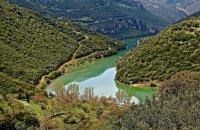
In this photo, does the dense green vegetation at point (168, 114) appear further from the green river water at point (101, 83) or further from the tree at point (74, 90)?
the tree at point (74, 90)

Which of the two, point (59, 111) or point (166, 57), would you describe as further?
point (166, 57)

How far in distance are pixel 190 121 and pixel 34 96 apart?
58.5m

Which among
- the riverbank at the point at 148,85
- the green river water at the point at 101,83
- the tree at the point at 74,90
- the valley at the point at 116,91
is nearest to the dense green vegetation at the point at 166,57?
the valley at the point at 116,91

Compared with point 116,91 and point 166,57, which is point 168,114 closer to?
point 116,91

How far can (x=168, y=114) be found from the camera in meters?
81.2

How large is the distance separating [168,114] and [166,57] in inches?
3108

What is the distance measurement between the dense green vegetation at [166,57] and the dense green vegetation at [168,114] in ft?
144

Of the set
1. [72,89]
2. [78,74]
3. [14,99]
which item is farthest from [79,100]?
[78,74]

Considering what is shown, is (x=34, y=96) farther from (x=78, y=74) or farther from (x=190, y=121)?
(x=78, y=74)

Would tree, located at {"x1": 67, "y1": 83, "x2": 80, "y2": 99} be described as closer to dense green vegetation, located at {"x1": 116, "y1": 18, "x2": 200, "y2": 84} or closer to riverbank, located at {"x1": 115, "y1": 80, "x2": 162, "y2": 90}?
riverbank, located at {"x1": 115, "y1": 80, "x2": 162, "y2": 90}

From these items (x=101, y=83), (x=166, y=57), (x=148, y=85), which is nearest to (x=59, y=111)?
(x=148, y=85)

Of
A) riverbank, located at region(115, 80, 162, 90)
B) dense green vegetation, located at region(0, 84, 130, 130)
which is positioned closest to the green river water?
riverbank, located at region(115, 80, 162, 90)

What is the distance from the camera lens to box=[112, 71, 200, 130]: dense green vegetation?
250 ft

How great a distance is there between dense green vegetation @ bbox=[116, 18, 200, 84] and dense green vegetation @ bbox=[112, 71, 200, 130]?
4385cm
